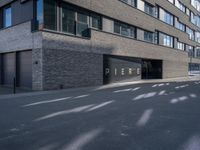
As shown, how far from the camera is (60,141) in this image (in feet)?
16.6

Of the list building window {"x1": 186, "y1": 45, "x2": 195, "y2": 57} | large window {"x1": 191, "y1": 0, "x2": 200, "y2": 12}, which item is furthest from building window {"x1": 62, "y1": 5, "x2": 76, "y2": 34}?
large window {"x1": 191, "y1": 0, "x2": 200, "y2": 12}

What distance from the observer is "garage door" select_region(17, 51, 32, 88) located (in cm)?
1633

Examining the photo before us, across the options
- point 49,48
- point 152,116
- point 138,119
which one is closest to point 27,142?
point 138,119

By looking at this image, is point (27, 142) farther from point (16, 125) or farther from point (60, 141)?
point (16, 125)

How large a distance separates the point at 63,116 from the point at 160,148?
377cm

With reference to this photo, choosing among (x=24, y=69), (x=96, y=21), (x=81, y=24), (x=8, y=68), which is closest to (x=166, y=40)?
(x=96, y=21)

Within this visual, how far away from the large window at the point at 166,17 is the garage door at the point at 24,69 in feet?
67.6

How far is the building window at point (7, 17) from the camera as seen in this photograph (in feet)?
60.9

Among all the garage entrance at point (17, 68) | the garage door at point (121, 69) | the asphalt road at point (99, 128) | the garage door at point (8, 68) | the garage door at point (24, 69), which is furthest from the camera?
the garage door at point (121, 69)

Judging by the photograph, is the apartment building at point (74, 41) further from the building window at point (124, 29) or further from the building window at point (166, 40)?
the building window at point (166, 40)

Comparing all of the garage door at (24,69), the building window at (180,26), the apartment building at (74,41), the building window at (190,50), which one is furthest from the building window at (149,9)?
the building window at (190,50)

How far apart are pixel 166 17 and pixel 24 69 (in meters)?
23.7

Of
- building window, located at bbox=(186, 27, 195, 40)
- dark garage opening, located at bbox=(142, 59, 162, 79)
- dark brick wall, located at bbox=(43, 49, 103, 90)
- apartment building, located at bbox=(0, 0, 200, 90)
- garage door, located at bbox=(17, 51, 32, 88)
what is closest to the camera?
dark brick wall, located at bbox=(43, 49, 103, 90)

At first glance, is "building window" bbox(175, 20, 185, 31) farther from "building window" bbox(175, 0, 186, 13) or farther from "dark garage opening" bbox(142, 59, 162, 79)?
"dark garage opening" bbox(142, 59, 162, 79)
